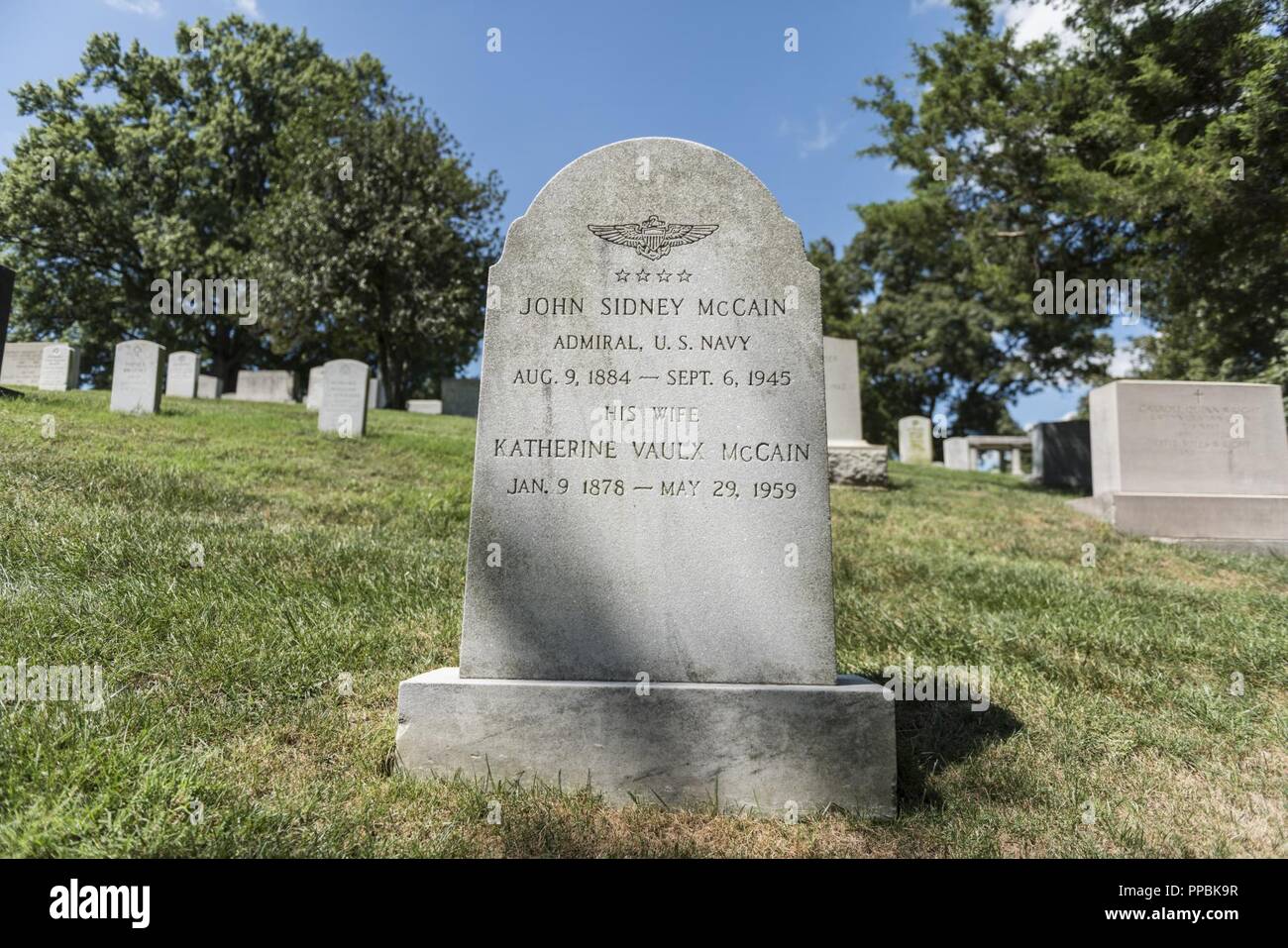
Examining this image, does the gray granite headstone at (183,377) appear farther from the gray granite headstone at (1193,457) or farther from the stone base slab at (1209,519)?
the stone base slab at (1209,519)

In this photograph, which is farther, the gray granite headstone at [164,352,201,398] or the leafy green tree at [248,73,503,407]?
the leafy green tree at [248,73,503,407]

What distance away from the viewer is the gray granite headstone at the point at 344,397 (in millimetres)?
12133

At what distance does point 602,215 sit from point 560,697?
1927 millimetres

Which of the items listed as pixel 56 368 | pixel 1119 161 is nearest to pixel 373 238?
pixel 56 368

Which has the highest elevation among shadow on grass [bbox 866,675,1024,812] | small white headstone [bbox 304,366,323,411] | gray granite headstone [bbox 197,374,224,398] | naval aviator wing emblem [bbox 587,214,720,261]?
gray granite headstone [bbox 197,374,224,398]

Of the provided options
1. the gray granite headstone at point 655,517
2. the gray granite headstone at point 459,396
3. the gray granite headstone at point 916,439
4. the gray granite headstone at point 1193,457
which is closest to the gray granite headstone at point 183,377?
the gray granite headstone at point 459,396

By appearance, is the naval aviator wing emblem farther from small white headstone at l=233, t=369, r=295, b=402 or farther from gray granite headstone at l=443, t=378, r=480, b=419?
small white headstone at l=233, t=369, r=295, b=402

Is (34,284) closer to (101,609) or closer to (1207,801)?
(101,609)

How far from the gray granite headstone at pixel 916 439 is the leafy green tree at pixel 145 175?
26454 mm

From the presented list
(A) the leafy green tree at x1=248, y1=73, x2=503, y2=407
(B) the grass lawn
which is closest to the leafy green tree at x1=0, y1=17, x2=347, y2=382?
(A) the leafy green tree at x1=248, y1=73, x2=503, y2=407

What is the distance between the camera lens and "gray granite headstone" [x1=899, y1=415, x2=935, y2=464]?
25281 mm

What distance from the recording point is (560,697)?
2.61 m

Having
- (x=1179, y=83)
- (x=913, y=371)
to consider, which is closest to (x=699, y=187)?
(x=1179, y=83)

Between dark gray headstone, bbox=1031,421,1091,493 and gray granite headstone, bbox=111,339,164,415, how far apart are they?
1785 cm
